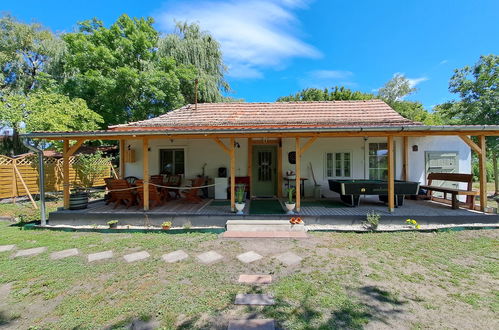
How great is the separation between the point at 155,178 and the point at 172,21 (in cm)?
1477

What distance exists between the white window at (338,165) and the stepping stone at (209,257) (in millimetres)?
6160

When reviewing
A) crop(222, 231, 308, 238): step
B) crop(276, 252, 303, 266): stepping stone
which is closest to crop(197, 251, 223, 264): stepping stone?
crop(222, 231, 308, 238): step

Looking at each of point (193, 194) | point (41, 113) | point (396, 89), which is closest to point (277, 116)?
point (193, 194)

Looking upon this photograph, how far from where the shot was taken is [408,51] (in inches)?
528

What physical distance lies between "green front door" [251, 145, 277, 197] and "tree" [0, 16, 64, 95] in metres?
16.4

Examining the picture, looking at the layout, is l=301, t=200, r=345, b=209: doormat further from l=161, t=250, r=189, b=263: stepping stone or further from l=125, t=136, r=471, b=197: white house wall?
l=161, t=250, r=189, b=263: stepping stone

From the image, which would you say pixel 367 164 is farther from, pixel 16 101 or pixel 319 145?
pixel 16 101

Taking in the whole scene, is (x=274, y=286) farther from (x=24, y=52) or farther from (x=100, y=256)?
(x=24, y=52)

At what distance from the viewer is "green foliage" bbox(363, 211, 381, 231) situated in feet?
18.3

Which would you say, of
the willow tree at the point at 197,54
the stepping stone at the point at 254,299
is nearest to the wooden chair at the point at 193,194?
the stepping stone at the point at 254,299

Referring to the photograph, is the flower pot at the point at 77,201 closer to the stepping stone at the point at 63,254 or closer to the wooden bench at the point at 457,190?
the stepping stone at the point at 63,254

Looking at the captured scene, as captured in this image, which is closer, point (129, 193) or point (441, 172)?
point (129, 193)

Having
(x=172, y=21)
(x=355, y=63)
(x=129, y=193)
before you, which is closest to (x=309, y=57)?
(x=355, y=63)

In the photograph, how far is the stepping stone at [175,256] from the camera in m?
4.07
